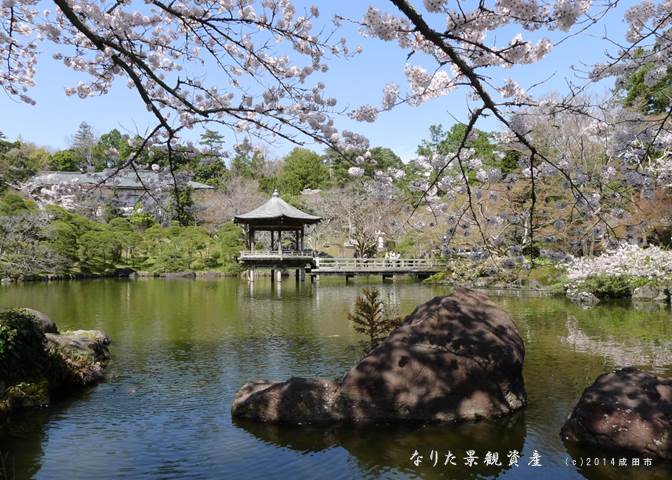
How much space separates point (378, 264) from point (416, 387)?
2167cm

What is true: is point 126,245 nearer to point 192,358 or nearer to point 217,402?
point 192,358

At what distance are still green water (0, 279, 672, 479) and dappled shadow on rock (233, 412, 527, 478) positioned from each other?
0.02m

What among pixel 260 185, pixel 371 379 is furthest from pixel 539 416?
pixel 260 185

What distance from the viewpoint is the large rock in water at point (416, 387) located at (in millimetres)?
5477

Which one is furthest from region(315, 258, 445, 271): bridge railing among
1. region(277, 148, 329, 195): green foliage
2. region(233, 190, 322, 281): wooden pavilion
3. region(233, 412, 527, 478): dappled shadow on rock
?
region(233, 412, 527, 478): dappled shadow on rock

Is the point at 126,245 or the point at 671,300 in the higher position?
the point at 126,245

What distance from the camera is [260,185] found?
42.6 m

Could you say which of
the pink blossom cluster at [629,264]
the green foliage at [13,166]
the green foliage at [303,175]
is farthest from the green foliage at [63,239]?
the pink blossom cluster at [629,264]

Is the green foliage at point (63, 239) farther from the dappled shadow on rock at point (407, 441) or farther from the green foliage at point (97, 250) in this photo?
the dappled shadow on rock at point (407, 441)

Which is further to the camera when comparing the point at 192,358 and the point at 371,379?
the point at 192,358

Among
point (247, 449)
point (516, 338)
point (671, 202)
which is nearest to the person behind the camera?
point (247, 449)

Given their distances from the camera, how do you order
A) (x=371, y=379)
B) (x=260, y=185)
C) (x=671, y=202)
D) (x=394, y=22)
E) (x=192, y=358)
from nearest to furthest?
(x=394, y=22) → (x=371, y=379) → (x=192, y=358) → (x=671, y=202) → (x=260, y=185)

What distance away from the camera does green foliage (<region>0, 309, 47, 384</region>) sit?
6180 millimetres

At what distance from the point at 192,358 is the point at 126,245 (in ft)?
76.5
